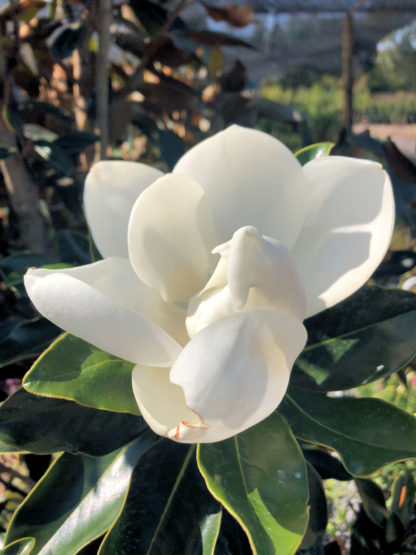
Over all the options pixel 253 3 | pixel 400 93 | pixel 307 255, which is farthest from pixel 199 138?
pixel 400 93

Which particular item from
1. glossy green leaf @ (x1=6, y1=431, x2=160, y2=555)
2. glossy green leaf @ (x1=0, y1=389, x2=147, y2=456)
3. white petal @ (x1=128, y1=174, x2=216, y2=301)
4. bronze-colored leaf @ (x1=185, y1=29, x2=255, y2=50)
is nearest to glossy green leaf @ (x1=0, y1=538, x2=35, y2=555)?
glossy green leaf @ (x1=6, y1=431, x2=160, y2=555)

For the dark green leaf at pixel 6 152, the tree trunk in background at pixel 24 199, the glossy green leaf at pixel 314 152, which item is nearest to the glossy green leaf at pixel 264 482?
the glossy green leaf at pixel 314 152

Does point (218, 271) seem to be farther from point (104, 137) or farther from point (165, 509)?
point (104, 137)

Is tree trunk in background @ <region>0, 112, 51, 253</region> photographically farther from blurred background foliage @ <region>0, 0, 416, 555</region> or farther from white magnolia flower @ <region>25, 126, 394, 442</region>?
white magnolia flower @ <region>25, 126, 394, 442</region>

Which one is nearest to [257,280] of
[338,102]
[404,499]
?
[404,499]

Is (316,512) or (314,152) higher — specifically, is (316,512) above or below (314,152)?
below

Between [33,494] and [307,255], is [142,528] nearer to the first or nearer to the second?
[33,494]
